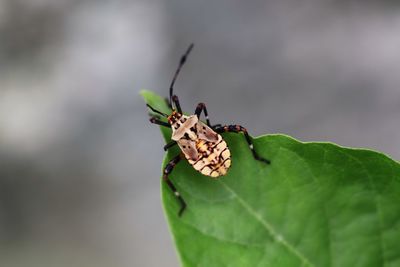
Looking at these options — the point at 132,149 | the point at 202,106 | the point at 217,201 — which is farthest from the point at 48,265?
the point at 217,201

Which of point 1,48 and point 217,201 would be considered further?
point 1,48

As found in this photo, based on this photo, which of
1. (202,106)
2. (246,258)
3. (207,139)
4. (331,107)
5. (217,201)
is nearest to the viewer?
(246,258)

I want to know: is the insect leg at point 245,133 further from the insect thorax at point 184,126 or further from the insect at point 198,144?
the insect thorax at point 184,126

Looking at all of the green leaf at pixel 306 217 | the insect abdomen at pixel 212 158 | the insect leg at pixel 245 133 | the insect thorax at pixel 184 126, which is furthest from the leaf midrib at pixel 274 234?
the insect thorax at pixel 184 126

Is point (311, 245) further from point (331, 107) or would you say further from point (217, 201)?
point (331, 107)

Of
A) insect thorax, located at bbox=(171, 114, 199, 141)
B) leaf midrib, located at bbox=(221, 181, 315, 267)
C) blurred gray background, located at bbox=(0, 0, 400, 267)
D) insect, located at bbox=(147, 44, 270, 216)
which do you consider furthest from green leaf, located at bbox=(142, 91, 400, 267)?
blurred gray background, located at bbox=(0, 0, 400, 267)

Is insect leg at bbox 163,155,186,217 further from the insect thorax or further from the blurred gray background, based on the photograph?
the blurred gray background

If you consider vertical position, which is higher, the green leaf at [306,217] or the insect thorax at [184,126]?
the insect thorax at [184,126]
